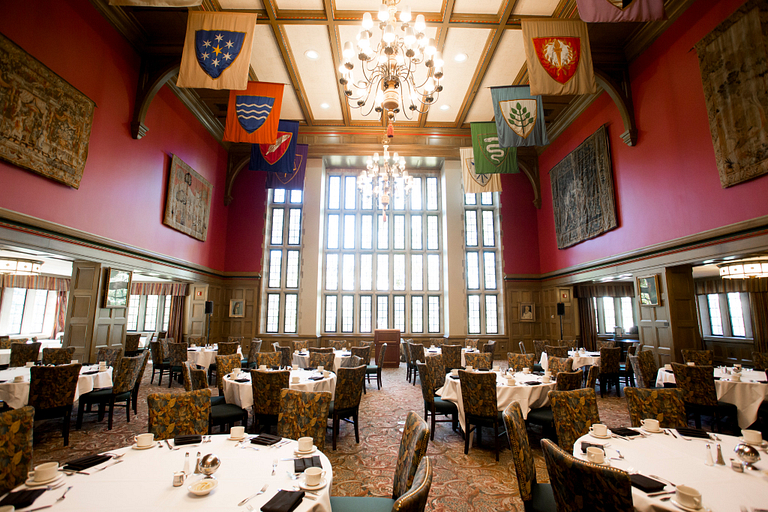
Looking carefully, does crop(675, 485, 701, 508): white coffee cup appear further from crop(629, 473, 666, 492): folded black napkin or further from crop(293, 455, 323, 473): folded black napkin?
crop(293, 455, 323, 473): folded black napkin

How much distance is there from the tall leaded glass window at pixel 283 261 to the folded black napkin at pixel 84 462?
33.5ft

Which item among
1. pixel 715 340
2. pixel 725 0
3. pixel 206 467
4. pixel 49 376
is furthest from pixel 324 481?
pixel 715 340

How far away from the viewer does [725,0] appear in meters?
5.77

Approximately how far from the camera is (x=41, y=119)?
5367mm

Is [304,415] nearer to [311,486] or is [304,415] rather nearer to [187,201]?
[311,486]

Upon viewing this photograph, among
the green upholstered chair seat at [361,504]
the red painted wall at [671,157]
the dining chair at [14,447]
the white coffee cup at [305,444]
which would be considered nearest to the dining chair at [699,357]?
the red painted wall at [671,157]

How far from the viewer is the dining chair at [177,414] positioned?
279 centimetres

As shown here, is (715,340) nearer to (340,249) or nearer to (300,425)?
(340,249)

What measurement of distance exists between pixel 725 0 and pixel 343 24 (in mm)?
6926

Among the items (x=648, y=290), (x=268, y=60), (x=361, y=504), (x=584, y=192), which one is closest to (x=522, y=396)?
(x=361, y=504)

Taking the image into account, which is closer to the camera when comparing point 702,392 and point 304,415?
point 304,415

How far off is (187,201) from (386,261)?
6.82m

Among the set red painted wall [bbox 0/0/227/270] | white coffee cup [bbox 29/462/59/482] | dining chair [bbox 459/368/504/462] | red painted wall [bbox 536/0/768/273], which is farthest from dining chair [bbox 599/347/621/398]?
red painted wall [bbox 0/0/227/270]

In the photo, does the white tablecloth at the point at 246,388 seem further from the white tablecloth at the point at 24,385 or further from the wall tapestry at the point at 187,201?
the wall tapestry at the point at 187,201
